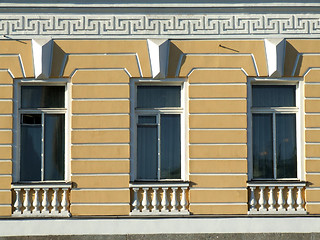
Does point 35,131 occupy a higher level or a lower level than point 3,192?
higher

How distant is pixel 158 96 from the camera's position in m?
13.4

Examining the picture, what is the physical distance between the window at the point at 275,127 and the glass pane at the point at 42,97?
3.71m

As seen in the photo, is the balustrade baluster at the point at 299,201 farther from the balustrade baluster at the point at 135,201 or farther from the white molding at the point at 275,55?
the balustrade baluster at the point at 135,201

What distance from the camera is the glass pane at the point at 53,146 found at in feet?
43.7

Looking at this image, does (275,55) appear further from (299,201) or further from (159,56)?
(299,201)

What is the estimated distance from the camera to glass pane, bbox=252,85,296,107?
44.2 feet

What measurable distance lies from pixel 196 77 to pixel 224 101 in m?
0.70

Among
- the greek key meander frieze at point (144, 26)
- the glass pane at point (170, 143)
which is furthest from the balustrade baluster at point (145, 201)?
the greek key meander frieze at point (144, 26)

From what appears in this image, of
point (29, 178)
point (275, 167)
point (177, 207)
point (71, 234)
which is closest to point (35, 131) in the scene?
point (29, 178)

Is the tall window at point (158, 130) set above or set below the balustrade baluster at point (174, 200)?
above

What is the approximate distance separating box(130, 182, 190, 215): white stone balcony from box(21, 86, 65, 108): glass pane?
7.11 ft

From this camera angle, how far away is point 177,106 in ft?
44.0

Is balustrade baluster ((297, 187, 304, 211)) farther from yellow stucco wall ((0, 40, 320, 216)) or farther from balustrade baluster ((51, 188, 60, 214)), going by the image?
balustrade baluster ((51, 188, 60, 214))
